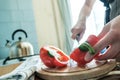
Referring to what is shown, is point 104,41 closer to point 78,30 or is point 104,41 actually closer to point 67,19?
point 78,30

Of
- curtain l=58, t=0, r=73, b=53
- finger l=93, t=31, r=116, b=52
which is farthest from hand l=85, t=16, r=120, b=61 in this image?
curtain l=58, t=0, r=73, b=53

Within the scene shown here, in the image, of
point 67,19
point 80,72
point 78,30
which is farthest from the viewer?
point 67,19

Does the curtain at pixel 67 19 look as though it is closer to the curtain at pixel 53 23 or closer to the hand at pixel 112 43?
the curtain at pixel 53 23

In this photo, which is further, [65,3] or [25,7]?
[65,3]

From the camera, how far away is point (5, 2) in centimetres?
179

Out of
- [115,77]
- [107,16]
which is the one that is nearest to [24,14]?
[107,16]

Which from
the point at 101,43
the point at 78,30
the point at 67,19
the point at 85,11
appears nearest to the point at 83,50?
the point at 101,43

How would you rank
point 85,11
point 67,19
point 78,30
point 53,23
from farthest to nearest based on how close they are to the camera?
point 53,23 < point 67,19 < point 85,11 < point 78,30

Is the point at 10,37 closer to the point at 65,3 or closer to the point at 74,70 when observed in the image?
the point at 65,3

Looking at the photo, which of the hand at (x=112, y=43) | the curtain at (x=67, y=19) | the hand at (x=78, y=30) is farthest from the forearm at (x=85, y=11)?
the curtain at (x=67, y=19)

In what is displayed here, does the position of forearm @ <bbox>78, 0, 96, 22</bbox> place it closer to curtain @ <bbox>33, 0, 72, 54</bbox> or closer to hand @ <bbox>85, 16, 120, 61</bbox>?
hand @ <bbox>85, 16, 120, 61</bbox>

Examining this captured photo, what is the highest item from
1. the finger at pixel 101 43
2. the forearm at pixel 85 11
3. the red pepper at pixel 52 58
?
the forearm at pixel 85 11

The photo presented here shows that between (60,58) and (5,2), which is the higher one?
(5,2)

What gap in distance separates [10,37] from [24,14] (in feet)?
0.99
